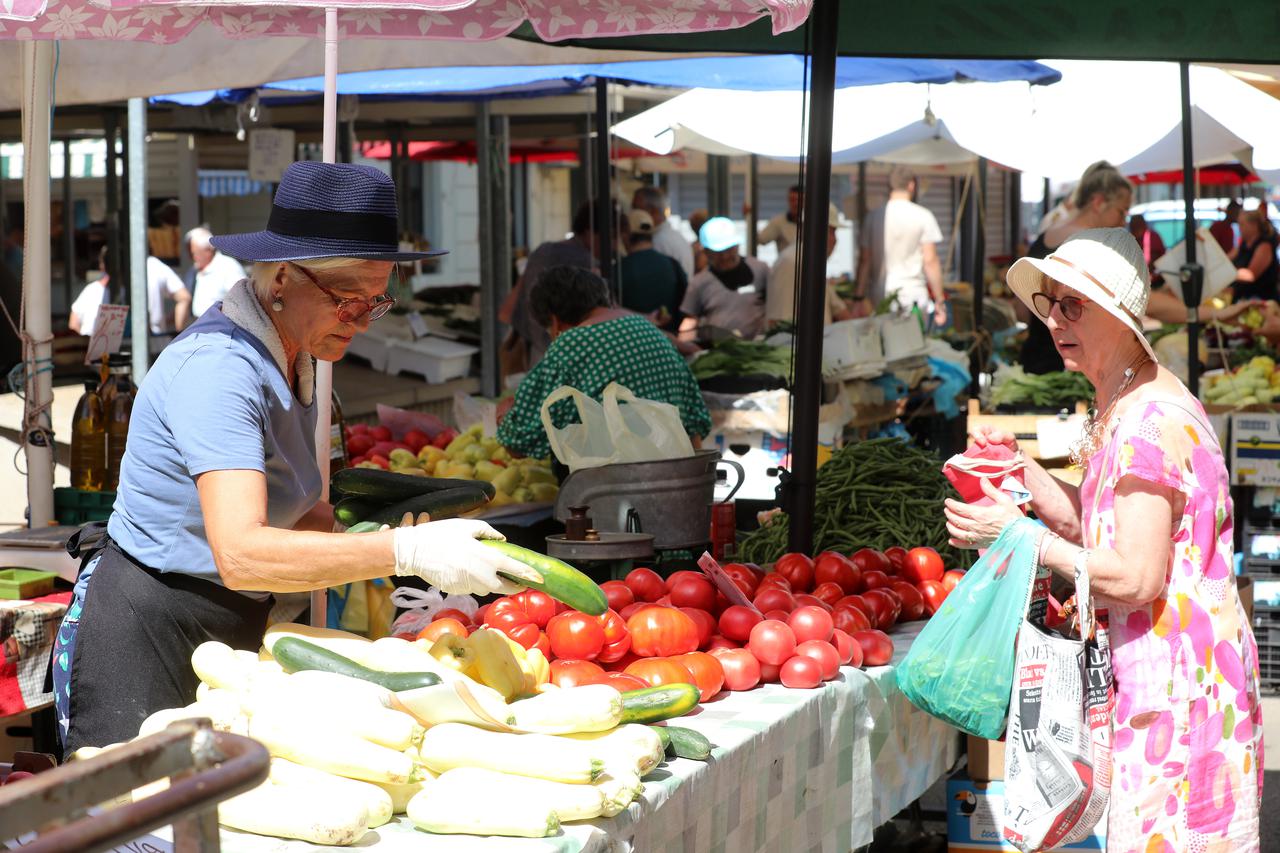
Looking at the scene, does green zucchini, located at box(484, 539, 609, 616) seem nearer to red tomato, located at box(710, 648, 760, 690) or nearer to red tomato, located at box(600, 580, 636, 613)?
red tomato, located at box(710, 648, 760, 690)

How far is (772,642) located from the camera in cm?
347

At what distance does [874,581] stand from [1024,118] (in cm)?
788

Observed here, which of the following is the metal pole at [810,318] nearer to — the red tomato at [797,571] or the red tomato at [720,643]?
the red tomato at [797,571]

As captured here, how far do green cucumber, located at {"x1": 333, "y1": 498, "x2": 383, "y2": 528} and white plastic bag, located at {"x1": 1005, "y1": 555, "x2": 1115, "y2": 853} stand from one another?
4.92 ft

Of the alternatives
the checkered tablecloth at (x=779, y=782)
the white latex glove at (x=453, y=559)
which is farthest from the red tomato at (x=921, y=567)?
the white latex glove at (x=453, y=559)

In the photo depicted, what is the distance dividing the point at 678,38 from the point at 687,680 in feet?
11.5

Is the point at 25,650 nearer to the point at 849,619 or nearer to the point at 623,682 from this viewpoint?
the point at 623,682

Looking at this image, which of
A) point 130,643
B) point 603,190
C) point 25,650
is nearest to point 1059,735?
point 130,643

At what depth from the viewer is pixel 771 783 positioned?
3.22 meters

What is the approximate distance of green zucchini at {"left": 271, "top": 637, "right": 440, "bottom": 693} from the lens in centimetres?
250

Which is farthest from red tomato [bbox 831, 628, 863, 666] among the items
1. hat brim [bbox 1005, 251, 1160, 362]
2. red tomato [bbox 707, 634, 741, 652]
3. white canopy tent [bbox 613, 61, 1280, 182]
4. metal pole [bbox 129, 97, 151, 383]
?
white canopy tent [bbox 613, 61, 1280, 182]

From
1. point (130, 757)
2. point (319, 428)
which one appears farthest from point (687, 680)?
point (130, 757)

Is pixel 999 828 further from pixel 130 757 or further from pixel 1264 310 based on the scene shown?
pixel 1264 310

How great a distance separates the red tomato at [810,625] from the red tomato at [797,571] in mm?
604
